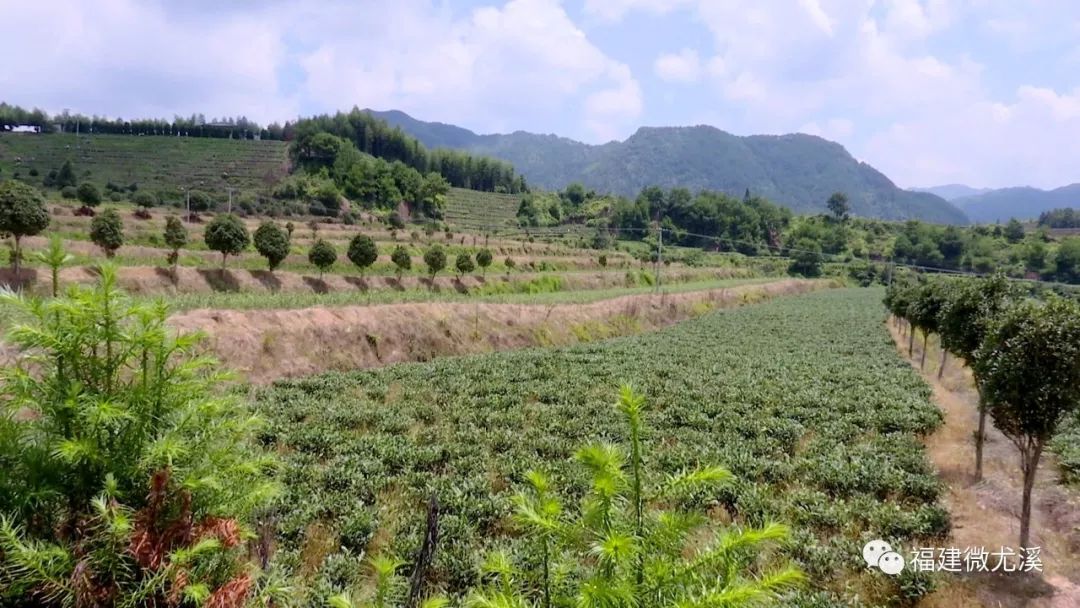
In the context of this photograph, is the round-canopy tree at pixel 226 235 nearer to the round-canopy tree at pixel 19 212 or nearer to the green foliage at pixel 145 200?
the round-canopy tree at pixel 19 212

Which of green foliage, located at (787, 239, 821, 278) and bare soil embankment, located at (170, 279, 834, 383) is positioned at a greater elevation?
green foliage, located at (787, 239, 821, 278)

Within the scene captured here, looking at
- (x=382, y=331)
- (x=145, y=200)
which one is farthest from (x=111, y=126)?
(x=382, y=331)

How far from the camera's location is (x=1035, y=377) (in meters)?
8.66

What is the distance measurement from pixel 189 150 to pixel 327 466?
12356 cm

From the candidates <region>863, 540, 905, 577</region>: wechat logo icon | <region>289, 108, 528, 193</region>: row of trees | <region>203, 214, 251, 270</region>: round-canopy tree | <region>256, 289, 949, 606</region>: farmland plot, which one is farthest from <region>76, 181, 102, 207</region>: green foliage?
<region>289, 108, 528, 193</region>: row of trees

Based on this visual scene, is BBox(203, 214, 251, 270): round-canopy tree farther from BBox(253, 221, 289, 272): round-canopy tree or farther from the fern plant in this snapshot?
the fern plant

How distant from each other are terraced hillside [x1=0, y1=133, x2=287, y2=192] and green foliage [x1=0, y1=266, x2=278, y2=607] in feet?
317

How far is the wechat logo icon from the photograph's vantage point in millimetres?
7496

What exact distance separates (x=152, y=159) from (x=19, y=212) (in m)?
96.1

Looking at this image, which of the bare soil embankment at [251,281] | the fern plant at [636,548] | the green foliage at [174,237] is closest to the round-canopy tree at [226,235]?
the bare soil embankment at [251,281]

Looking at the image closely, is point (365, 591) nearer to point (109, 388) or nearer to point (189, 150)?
point (109, 388)

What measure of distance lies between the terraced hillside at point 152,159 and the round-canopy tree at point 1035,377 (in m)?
99.0

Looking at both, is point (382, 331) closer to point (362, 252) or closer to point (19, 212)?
point (19, 212)

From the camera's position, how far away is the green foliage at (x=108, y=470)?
9.68 feet
